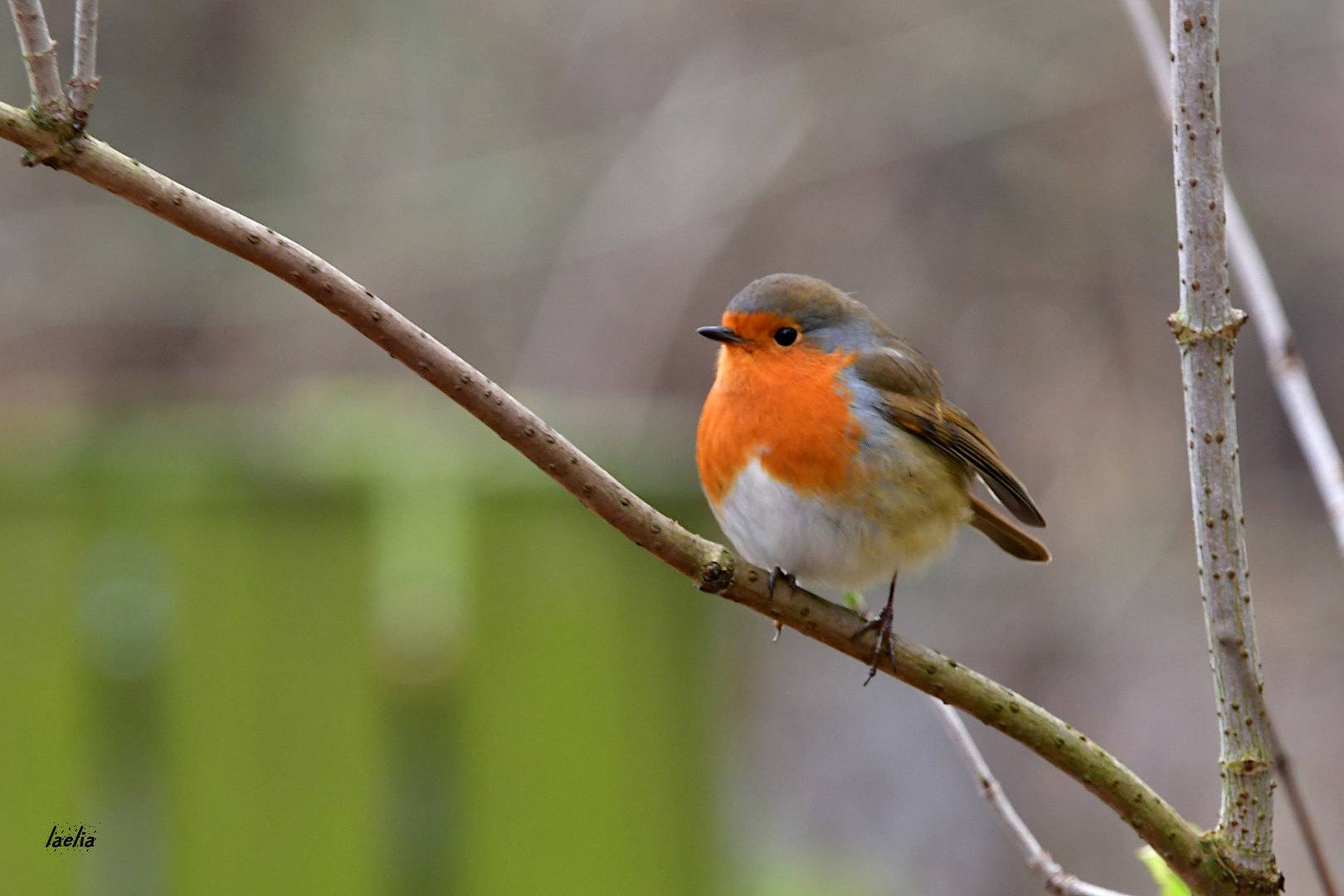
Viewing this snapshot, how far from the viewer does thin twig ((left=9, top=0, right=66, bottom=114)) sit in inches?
55.7

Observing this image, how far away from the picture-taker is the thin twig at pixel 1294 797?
1.44m

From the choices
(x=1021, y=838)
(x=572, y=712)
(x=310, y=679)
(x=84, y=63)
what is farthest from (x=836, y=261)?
(x=84, y=63)

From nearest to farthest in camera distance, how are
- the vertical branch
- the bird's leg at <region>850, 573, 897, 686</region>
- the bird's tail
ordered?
the vertical branch → the bird's leg at <region>850, 573, 897, 686</region> → the bird's tail

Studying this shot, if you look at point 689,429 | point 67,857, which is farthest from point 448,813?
point 689,429

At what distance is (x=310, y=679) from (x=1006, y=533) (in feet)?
5.51

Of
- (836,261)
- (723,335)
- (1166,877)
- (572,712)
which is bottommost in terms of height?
(1166,877)

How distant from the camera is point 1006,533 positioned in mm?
3201

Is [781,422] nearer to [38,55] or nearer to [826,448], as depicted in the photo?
[826,448]

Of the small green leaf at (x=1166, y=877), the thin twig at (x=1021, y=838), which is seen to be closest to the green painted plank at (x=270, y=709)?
the thin twig at (x=1021, y=838)

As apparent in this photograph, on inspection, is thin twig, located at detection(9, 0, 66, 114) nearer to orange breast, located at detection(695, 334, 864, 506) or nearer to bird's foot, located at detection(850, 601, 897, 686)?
bird's foot, located at detection(850, 601, 897, 686)

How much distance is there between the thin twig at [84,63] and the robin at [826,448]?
146 cm

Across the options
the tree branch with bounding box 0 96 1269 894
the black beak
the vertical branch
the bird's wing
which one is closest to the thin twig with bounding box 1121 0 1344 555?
the vertical branch

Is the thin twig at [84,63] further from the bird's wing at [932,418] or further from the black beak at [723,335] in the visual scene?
the bird's wing at [932,418]

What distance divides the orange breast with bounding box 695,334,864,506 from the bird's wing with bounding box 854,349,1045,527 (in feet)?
0.36
